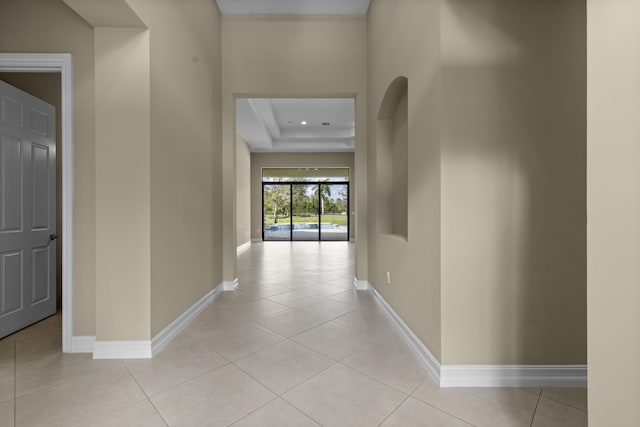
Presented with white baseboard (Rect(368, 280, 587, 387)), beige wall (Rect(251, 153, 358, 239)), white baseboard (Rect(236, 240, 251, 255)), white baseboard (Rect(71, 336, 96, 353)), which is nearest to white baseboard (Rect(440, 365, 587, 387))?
white baseboard (Rect(368, 280, 587, 387))

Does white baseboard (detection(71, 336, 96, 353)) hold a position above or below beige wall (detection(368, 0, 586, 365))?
below

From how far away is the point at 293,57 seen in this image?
150 inches

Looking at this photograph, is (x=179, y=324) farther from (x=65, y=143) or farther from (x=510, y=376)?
(x=510, y=376)

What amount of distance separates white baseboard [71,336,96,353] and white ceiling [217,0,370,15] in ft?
13.2

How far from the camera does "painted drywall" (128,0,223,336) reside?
2219 mm

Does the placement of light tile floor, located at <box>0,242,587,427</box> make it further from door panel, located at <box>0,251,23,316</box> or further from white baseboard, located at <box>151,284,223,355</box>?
door panel, located at <box>0,251,23,316</box>

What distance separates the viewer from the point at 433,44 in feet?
5.87

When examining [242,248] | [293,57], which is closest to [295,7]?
[293,57]

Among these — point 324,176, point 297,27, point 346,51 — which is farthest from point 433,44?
point 324,176

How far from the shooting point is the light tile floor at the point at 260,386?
1.45m

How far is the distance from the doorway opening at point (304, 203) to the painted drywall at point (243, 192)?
96 centimetres

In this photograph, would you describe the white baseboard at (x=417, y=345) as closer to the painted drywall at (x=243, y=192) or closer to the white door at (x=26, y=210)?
the white door at (x=26, y=210)

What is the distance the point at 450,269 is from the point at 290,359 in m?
1.30

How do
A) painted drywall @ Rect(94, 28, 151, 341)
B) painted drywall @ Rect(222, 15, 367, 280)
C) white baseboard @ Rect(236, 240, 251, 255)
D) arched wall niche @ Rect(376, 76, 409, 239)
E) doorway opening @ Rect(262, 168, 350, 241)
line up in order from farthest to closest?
doorway opening @ Rect(262, 168, 350, 241) → white baseboard @ Rect(236, 240, 251, 255) → painted drywall @ Rect(222, 15, 367, 280) → arched wall niche @ Rect(376, 76, 409, 239) → painted drywall @ Rect(94, 28, 151, 341)
